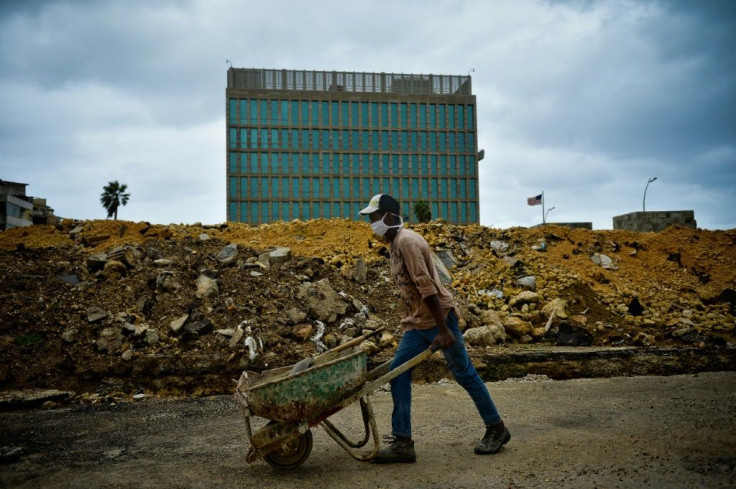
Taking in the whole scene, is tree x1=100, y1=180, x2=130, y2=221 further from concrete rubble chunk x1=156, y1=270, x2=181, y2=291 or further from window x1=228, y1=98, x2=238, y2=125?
concrete rubble chunk x1=156, y1=270, x2=181, y2=291

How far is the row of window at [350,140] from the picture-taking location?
68250 mm

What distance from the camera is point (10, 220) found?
5412 cm

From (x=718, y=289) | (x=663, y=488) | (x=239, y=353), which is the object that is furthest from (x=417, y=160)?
(x=663, y=488)

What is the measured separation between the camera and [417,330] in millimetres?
3883

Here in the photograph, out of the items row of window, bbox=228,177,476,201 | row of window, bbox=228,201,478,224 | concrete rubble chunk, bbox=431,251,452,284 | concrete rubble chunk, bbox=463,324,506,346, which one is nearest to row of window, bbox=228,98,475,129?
row of window, bbox=228,177,476,201

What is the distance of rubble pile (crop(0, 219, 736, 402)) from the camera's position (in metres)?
8.05

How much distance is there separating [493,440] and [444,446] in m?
0.55

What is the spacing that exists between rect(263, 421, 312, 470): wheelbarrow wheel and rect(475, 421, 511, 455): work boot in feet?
4.34

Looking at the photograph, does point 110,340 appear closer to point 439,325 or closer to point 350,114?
point 439,325

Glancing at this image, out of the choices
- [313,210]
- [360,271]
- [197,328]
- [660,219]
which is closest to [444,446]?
[197,328]

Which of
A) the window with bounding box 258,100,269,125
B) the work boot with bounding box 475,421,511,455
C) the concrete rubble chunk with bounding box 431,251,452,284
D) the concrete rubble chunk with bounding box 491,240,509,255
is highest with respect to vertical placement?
the window with bounding box 258,100,269,125

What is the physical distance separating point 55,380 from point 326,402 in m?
6.09

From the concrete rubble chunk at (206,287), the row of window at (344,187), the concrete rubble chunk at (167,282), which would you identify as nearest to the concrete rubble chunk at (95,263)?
the concrete rubble chunk at (167,282)

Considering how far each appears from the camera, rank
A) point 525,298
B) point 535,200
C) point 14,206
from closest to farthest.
→ 1. point 525,298
2. point 535,200
3. point 14,206
